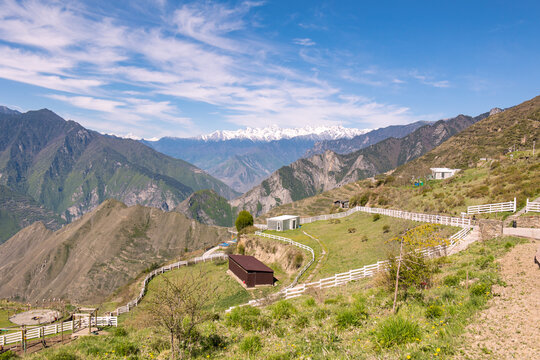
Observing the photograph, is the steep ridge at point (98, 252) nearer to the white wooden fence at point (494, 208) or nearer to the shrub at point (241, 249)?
the shrub at point (241, 249)

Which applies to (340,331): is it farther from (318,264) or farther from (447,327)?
(318,264)

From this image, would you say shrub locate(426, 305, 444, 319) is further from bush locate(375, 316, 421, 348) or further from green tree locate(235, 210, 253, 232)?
green tree locate(235, 210, 253, 232)

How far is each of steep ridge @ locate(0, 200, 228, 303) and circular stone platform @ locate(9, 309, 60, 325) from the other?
183ft

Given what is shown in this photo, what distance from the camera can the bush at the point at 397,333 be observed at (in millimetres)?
8711

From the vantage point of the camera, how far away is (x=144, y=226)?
140 meters

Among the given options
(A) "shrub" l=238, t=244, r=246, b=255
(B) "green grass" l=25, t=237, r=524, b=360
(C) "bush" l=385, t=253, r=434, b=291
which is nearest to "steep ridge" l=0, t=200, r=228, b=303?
(A) "shrub" l=238, t=244, r=246, b=255

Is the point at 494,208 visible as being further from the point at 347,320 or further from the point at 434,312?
the point at 347,320

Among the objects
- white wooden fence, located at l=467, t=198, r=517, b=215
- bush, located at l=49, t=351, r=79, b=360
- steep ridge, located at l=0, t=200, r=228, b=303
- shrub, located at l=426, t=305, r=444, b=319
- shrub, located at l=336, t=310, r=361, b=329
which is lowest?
steep ridge, located at l=0, t=200, r=228, b=303

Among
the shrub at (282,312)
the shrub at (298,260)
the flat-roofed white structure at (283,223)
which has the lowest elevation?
the shrub at (298,260)

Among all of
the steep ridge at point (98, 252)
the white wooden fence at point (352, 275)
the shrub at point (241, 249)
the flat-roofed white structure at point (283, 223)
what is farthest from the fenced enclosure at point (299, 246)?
the steep ridge at point (98, 252)

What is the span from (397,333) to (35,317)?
132 ft

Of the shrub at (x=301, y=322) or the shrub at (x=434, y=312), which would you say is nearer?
the shrub at (x=434, y=312)

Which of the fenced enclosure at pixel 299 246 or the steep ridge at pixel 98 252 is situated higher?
the fenced enclosure at pixel 299 246

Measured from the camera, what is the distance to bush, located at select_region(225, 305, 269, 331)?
42.8ft
